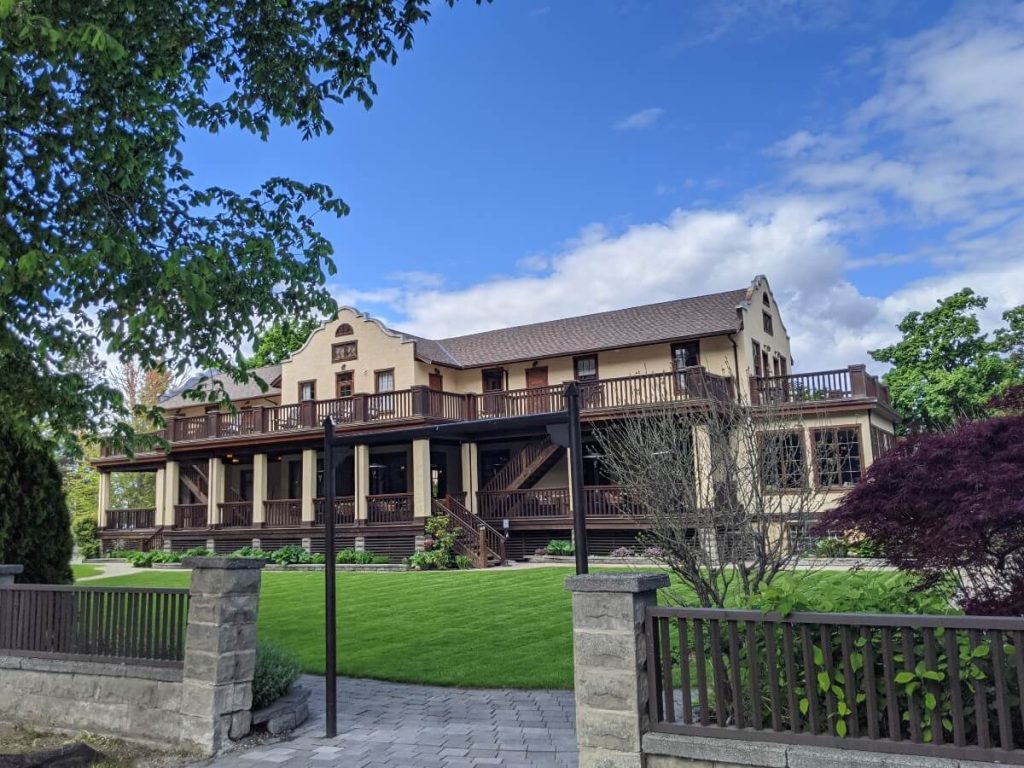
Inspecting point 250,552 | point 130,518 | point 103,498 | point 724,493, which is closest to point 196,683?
point 724,493

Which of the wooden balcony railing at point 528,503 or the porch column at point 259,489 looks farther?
the porch column at point 259,489

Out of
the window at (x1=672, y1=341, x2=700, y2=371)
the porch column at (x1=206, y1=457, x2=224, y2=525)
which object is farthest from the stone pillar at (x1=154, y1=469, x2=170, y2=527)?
the window at (x1=672, y1=341, x2=700, y2=371)

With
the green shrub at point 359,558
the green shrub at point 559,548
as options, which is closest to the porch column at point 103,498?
the green shrub at point 359,558

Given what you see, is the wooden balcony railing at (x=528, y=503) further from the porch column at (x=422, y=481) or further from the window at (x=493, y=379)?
the window at (x=493, y=379)

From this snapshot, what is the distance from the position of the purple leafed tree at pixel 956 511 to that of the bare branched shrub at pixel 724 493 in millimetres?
2031

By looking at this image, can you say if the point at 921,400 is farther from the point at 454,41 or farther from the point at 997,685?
the point at 997,685

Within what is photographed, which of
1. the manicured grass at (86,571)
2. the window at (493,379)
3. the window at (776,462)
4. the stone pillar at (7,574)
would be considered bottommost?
the manicured grass at (86,571)

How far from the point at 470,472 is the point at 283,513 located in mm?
7083

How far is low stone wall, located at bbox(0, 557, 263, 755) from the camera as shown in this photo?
6.09 metres

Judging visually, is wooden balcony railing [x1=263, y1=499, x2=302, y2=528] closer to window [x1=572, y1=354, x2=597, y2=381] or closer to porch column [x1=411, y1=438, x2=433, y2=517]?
porch column [x1=411, y1=438, x2=433, y2=517]

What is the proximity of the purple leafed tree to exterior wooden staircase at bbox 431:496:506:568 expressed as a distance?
15.3 meters

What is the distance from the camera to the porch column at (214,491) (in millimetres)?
27359

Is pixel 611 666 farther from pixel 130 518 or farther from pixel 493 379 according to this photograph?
pixel 130 518

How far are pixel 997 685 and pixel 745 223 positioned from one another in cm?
1606
